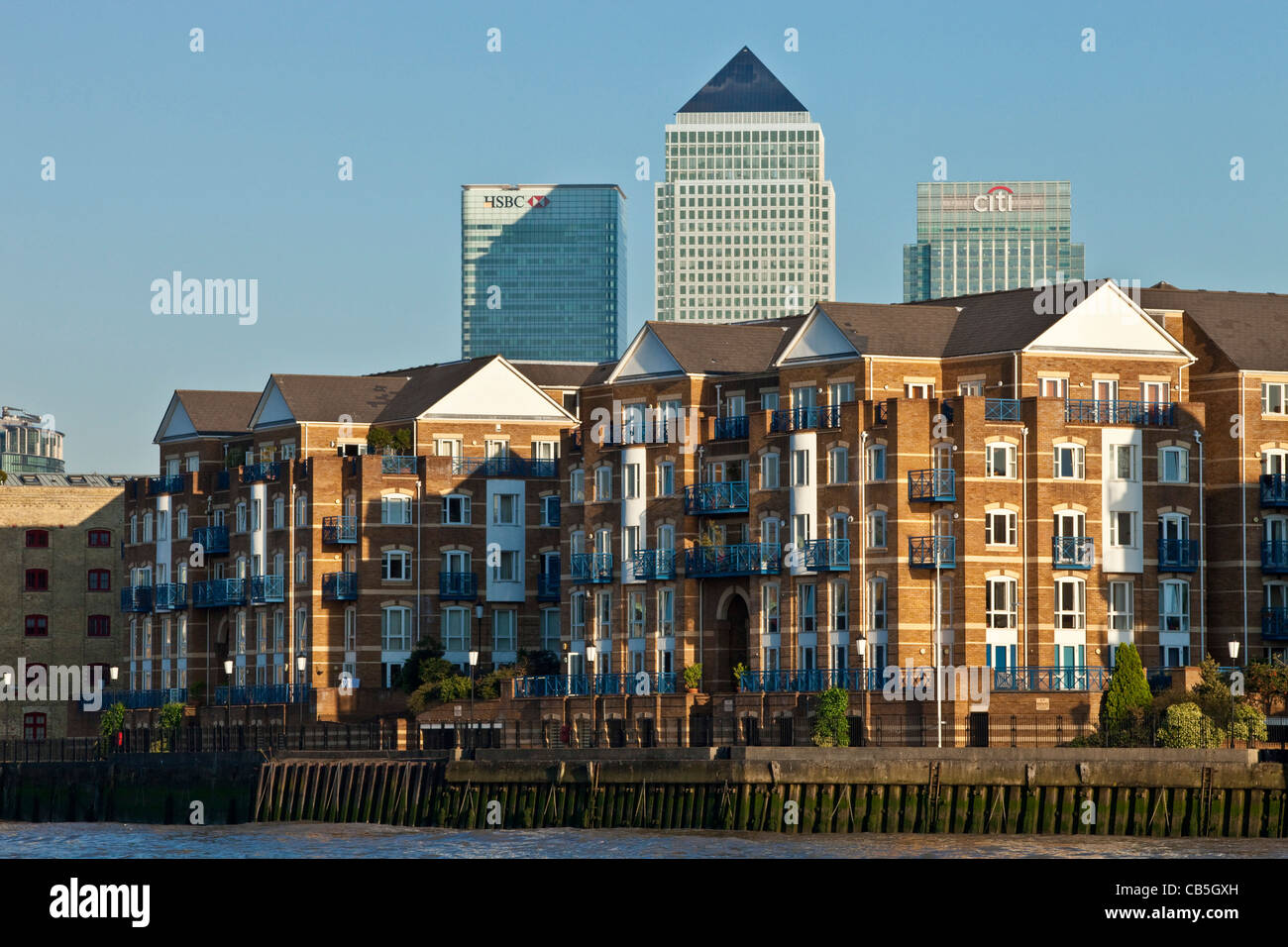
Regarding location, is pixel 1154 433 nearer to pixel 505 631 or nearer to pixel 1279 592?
pixel 1279 592

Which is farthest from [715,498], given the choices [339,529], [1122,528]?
[339,529]

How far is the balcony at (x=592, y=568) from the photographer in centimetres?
10175

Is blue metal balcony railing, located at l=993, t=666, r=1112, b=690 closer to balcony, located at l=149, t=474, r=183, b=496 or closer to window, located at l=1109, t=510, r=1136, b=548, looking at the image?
window, located at l=1109, t=510, r=1136, b=548

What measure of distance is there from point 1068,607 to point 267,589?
1710 inches

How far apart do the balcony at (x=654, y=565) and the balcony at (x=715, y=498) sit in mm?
2086

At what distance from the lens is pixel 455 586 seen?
11306 cm

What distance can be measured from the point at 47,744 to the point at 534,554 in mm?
25934

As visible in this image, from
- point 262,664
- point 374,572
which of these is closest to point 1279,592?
point 374,572

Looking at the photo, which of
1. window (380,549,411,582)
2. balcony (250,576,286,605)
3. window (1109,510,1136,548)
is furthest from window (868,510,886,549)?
balcony (250,576,286,605)

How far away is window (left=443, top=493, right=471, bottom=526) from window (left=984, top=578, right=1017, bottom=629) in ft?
110

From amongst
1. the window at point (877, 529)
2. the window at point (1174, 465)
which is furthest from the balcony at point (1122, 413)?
the window at point (877, 529)

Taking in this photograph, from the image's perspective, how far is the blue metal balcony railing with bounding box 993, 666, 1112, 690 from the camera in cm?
8500

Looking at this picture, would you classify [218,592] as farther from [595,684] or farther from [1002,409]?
[1002,409]

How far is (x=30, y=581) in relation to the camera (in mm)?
139125
